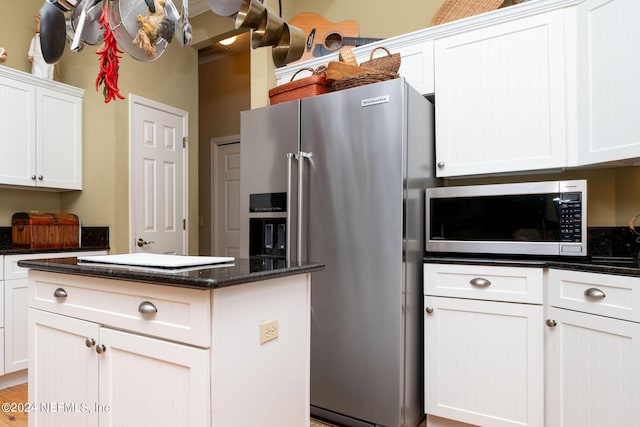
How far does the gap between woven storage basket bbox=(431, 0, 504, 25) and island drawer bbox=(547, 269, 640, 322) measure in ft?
4.88

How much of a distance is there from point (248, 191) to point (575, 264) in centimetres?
176

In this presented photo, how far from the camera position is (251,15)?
1.54 m

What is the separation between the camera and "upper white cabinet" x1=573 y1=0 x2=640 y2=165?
5.52 feet

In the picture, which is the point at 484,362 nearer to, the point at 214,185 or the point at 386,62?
the point at 386,62

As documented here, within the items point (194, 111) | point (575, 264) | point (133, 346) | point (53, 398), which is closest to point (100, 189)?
point (194, 111)

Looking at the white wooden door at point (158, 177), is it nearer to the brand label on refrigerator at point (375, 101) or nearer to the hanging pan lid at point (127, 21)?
the hanging pan lid at point (127, 21)

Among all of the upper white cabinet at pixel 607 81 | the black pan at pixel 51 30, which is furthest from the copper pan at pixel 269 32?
the upper white cabinet at pixel 607 81

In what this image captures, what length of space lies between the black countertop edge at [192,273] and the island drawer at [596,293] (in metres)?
1.11

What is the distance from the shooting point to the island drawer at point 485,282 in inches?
70.8

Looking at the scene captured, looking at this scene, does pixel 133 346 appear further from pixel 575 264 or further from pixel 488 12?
pixel 488 12

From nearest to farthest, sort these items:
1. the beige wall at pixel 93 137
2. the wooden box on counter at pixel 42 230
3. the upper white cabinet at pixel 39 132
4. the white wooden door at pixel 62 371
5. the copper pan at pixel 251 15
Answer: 1. the white wooden door at pixel 62 371
2. the copper pan at pixel 251 15
3. the upper white cabinet at pixel 39 132
4. the wooden box on counter at pixel 42 230
5. the beige wall at pixel 93 137

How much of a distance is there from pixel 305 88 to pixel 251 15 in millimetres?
798

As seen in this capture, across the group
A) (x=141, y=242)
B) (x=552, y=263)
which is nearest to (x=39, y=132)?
(x=141, y=242)

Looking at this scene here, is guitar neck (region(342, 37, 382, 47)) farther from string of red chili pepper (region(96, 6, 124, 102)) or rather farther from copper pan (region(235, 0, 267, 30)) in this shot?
string of red chili pepper (region(96, 6, 124, 102))
